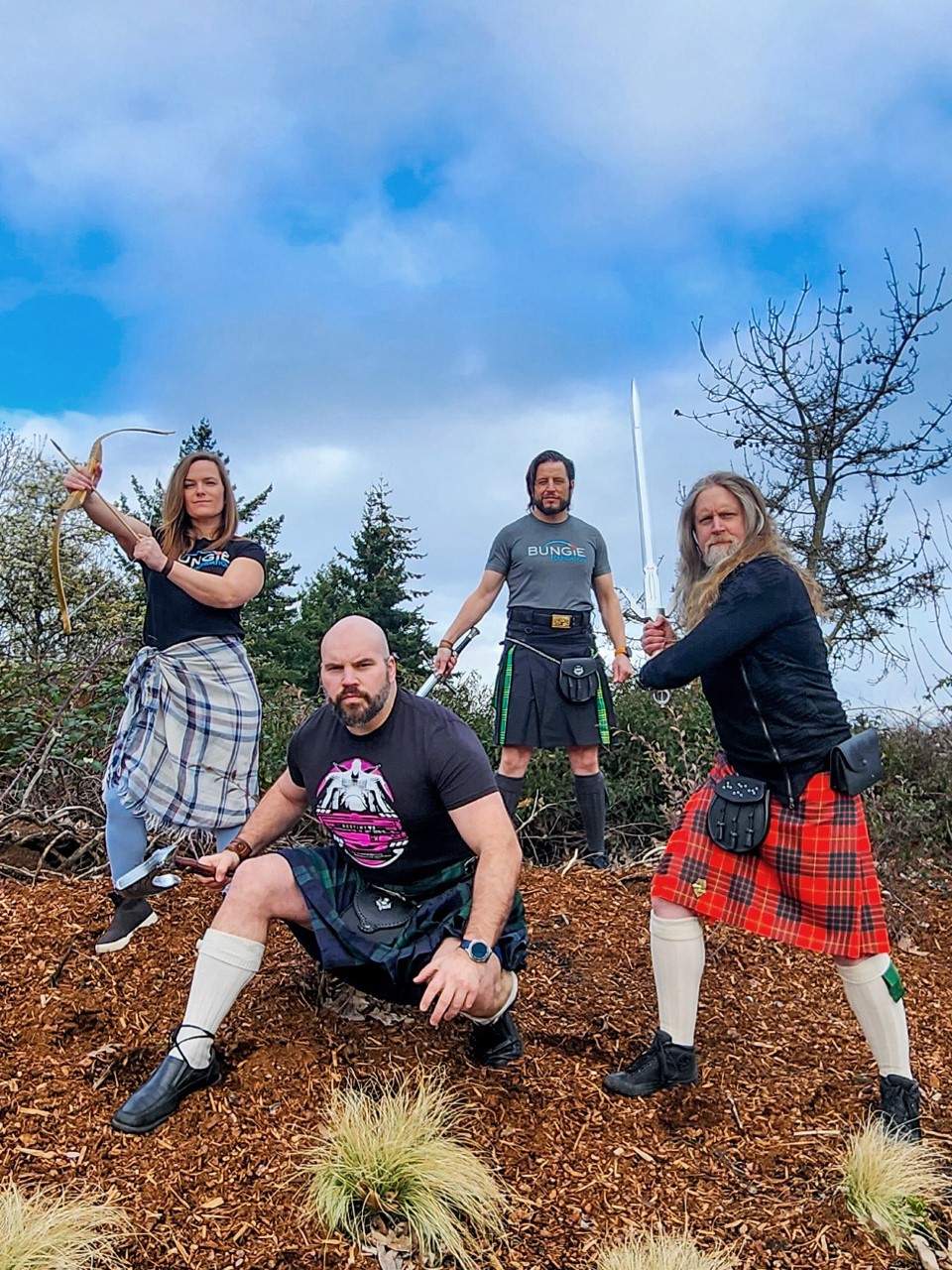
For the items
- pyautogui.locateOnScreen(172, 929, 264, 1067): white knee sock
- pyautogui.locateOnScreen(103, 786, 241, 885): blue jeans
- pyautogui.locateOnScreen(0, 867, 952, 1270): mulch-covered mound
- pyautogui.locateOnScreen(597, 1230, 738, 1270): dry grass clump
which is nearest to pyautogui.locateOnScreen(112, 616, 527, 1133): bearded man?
pyautogui.locateOnScreen(172, 929, 264, 1067): white knee sock

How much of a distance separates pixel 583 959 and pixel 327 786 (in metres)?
1.46

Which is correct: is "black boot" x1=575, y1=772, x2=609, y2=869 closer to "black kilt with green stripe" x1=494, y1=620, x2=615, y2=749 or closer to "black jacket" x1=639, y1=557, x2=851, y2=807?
"black kilt with green stripe" x1=494, y1=620, x2=615, y2=749

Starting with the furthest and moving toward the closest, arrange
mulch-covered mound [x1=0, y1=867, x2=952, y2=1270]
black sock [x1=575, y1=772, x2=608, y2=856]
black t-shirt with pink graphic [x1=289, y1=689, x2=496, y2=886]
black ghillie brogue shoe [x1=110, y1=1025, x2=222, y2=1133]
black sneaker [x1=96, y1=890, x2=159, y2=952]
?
black sock [x1=575, y1=772, x2=608, y2=856] → black sneaker [x1=96, y1=890, x2=159, y2=952] → black t-shirt with pink graphic [x1=289, y1=689, x2=496, y2=886] → black ghillie brogue shoe [x1=110, y1=1025, x2=222, y2=1133] → mulch-covered mound [x1=0, y1=867, x2=952, y2=1270]

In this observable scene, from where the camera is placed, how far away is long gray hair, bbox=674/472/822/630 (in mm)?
2859

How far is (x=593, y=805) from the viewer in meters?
4.87

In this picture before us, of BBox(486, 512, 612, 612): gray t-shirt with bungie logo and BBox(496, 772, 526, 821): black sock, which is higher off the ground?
BBox(486, 512, 612, 612): gray t-shirt with bungie logo

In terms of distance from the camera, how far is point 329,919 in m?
2.73

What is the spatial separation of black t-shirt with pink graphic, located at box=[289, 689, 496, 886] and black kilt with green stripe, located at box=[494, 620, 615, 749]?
199cm

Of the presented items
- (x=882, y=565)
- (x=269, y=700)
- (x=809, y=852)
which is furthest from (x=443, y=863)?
(x=882, y=565)

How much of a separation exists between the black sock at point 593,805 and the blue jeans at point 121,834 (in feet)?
6.18

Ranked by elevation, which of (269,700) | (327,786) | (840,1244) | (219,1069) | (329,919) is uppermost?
(269,700)

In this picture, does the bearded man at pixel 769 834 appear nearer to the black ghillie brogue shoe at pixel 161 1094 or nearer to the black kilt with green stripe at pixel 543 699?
the black ghillie brogue shoe at pixel 161 1094

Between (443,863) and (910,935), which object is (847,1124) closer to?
(443,863)

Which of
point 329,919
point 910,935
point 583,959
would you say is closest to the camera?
point 329,919
